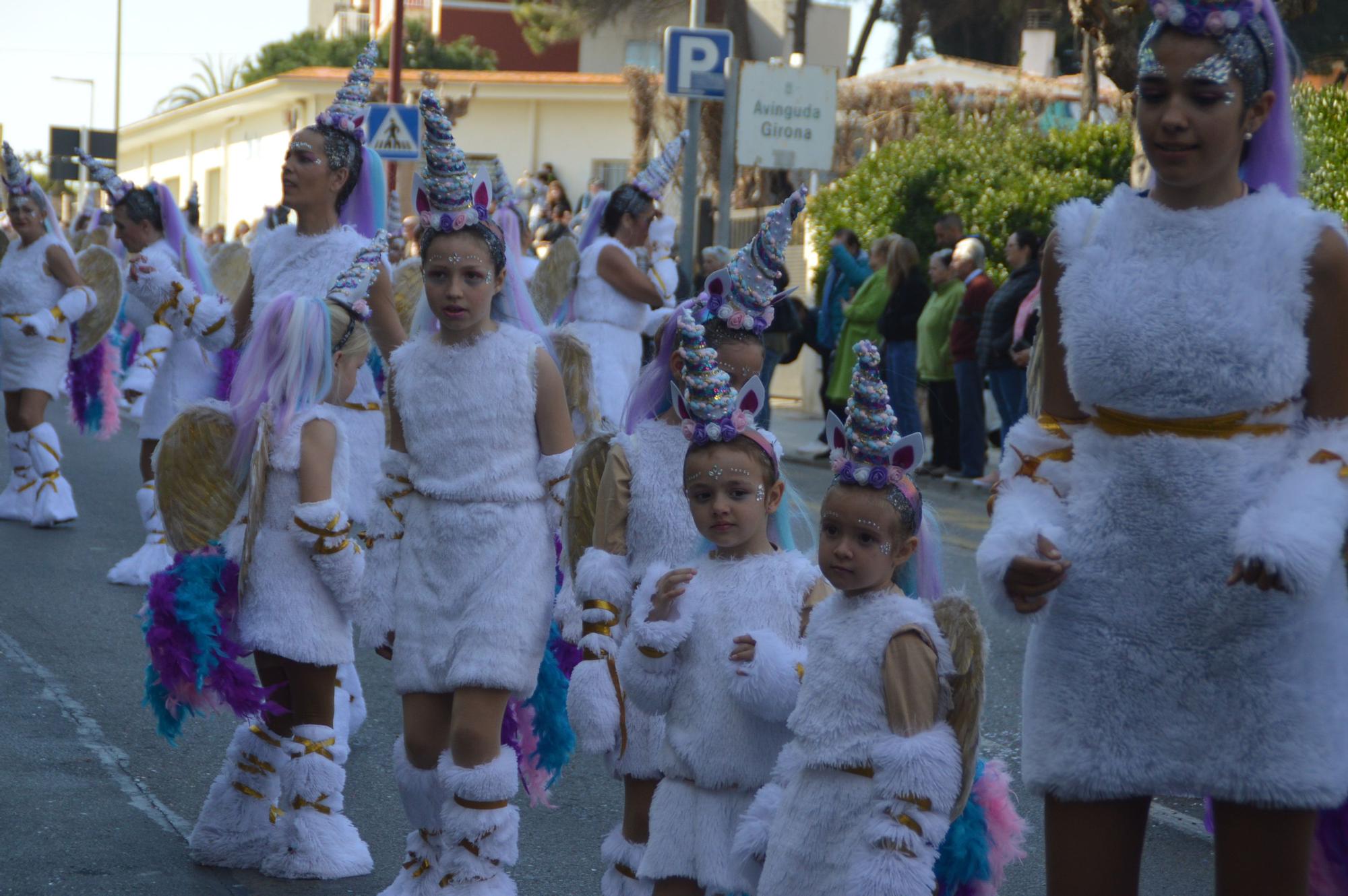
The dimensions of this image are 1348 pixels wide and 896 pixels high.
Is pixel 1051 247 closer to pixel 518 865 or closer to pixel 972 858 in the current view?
pixel 972 858

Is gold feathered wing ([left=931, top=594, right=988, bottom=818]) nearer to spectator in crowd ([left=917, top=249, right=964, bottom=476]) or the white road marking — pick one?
the white road marking

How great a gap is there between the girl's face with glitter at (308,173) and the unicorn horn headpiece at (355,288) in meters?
0.69

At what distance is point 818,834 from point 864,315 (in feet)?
36.8

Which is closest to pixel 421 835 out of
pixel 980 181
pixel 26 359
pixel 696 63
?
pixel 26 359

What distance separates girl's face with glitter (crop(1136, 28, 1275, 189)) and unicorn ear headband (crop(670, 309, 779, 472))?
120cm

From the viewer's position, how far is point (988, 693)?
698 cm

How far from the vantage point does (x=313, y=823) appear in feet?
15.7

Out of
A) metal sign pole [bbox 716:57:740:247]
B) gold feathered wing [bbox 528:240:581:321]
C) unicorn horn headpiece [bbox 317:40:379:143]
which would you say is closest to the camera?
unicorn horn headpiece [bbox 317:40:379:143]

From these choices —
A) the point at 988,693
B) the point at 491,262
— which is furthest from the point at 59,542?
the point at 491,262

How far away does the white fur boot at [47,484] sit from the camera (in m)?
10.8

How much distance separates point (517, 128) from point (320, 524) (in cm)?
3504

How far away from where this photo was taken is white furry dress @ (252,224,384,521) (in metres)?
5.74

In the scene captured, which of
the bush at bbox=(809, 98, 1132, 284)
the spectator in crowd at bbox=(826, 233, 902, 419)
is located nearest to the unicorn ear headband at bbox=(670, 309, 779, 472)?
the spectator in crowd at bbox=(826, 233, 902, 419)

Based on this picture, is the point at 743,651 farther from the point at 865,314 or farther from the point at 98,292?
the point at 865,314
